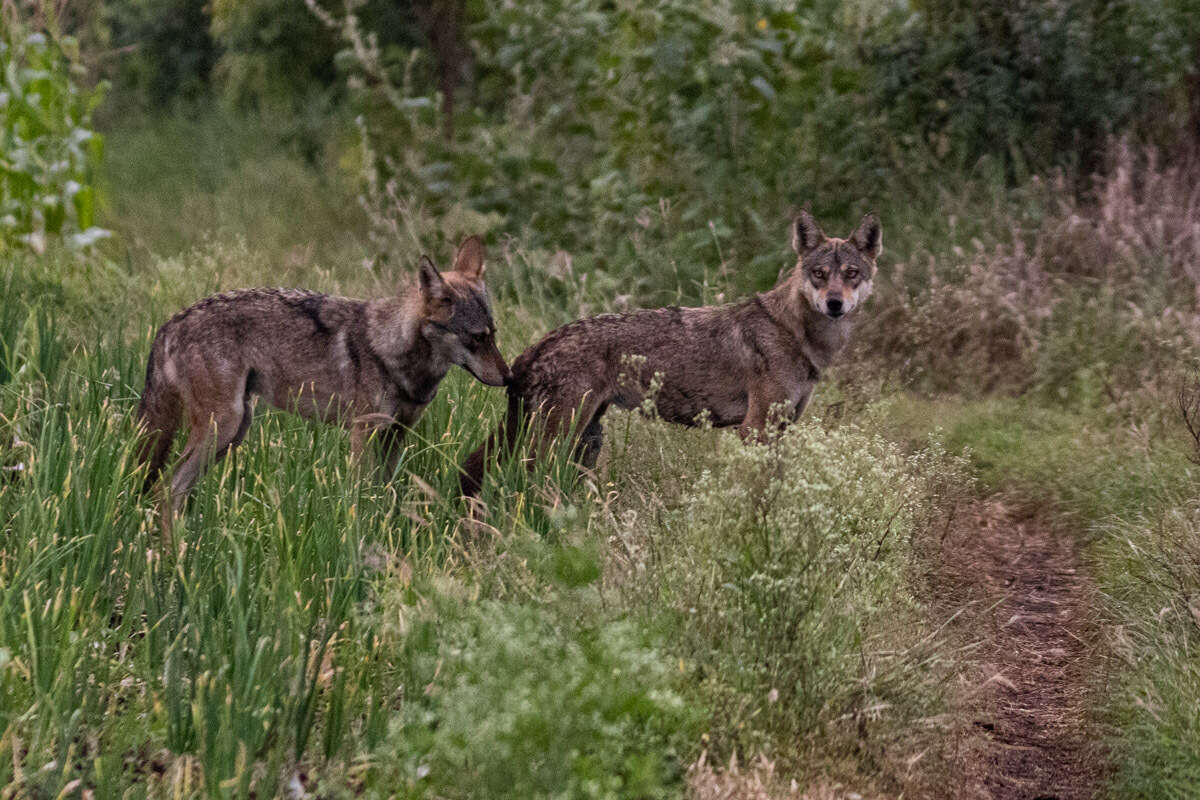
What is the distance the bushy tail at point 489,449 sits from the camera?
6.14 meters

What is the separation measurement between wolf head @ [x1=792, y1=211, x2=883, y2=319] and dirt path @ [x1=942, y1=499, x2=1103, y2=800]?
129cm

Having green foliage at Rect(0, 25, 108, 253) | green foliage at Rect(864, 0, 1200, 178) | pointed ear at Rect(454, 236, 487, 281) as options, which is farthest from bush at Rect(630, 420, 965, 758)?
green foliage at Rect(0, 25, 108, 253)

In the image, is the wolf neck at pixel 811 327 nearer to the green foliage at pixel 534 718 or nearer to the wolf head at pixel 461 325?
the wolf head at pixel 461 325

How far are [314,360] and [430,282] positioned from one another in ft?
2.27

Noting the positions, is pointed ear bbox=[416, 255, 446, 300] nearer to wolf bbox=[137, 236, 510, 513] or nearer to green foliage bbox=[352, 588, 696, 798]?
wolf bbox=[137, 236, 510, 513]

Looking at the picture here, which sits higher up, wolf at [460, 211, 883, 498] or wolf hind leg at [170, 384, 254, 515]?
wolf at [460, 211, 883, 498]

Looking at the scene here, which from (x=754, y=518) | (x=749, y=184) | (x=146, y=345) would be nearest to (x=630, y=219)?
(x=749, y=184)

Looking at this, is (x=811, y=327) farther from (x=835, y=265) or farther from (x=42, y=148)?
(x=42, y=148)

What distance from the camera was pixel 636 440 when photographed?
712 cm

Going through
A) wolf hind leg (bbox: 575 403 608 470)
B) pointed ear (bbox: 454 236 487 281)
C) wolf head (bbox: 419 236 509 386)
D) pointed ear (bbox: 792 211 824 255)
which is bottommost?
wolf hind leg (bbox: 575 403 608 470)

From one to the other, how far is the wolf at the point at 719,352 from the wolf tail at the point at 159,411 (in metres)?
1.45

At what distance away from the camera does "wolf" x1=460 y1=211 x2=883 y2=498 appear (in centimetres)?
660

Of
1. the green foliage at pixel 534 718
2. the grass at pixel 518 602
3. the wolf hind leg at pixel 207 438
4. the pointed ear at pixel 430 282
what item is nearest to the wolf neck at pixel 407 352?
the pointed ear at pixel 430 282

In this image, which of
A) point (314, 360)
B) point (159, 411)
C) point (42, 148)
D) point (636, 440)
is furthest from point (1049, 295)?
point (42, 148)
